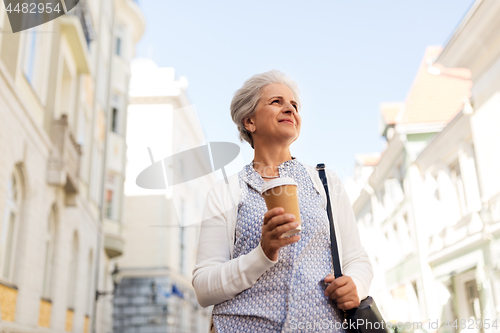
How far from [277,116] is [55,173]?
8219 mm

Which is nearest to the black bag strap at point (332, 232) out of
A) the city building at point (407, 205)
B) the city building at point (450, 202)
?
the city building at point (450, 202)

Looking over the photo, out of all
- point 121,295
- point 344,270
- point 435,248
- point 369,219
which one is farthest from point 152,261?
point 344,270

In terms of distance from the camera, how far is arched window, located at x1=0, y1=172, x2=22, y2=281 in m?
6.93

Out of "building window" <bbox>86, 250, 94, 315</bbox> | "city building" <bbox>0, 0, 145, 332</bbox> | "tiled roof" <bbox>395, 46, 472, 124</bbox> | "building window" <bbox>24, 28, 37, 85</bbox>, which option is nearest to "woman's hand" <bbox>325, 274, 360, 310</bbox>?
"city building" <bbox>0, 0, 145, 332</bbox>

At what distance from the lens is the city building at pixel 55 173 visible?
22.7 ft

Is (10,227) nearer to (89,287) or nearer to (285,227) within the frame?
(89,287)

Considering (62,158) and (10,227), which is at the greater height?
(62,158)

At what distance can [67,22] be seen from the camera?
984cm

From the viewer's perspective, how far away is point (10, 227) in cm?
733

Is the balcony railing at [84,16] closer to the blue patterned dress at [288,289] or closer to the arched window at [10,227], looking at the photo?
the arched window at [10,227]

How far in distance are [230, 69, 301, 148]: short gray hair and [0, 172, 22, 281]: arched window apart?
6.08 meters

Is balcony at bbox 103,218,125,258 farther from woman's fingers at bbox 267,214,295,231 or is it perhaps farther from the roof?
woman's fingers at bbox 267,214,295,231

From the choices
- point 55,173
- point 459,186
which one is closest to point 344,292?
point 55,173

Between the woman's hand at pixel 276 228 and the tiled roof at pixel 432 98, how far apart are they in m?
Result: 12.6
